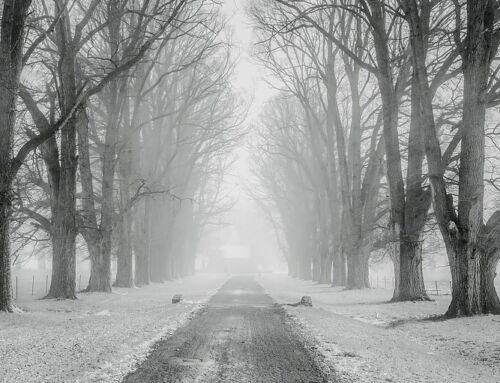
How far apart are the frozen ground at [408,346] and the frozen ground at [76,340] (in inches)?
113

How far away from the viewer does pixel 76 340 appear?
8.09 metres

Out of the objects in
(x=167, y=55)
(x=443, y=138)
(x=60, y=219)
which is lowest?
(x=60, y=219)

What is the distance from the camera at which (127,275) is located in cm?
2450

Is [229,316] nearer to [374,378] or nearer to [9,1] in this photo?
[374,378]

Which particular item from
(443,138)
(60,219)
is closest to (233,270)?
(443,138)

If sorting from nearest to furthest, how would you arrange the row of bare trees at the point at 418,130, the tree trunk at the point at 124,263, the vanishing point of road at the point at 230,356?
the vanishing point of road at the point at 230,356
the row of bare trees at the point at 418,130
the tree trunk at the point at 124,263

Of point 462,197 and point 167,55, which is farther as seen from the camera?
point 167,55

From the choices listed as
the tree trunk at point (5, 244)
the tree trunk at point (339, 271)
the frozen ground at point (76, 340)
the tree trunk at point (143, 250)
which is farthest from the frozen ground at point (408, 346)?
the tree trunk at point (143, 250)

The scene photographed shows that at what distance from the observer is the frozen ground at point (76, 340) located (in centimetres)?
593

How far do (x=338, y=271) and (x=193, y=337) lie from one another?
20.4 meters

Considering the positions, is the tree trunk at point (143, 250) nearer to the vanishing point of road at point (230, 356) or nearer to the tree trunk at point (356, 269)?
the tree trunk at point (356, 269)

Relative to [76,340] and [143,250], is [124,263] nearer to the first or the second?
[143,250]

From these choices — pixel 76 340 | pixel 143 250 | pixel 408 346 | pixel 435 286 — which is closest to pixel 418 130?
pixel 408 346

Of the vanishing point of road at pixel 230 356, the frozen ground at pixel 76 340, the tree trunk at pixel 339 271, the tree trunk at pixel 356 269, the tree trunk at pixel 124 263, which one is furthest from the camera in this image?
the tree trunk at pixel 339 271
